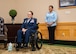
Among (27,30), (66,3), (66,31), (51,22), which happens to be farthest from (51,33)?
(27,30)

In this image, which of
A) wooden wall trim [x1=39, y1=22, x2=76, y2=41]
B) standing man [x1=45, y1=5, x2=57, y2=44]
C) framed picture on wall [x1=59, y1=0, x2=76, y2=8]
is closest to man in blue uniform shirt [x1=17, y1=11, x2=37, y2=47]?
standing man [x1=45, y1=5, x2=57, y2=44]

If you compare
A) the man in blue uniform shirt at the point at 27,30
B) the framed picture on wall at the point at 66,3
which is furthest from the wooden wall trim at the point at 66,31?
the man in blue uniform shirt at the point at 27,30

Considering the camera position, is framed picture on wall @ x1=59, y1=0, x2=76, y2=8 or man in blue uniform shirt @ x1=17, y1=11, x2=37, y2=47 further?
framed picture on wall @ x1=59, y1=0, x2=76, y2=8

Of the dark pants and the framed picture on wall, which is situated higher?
the framed picture on wall

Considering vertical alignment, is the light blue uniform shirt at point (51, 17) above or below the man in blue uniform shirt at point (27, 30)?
above

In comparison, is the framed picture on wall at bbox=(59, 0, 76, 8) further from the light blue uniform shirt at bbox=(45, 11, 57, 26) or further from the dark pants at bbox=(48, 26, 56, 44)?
the dark pants at bbox=(48, 26, 56, 44)

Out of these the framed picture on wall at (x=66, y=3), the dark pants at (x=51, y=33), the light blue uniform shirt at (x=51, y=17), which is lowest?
the dark pants at (x=51, y=33)

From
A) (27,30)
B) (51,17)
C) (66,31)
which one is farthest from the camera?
(51,17)

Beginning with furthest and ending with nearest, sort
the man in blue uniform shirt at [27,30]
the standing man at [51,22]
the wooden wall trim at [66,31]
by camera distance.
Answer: the standing man at [51,22] < the wooden wall trim at [66,31] < the man in blue uniform shirt at [27,30]

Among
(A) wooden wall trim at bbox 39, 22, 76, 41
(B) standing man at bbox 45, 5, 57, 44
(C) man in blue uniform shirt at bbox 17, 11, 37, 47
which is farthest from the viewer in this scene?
(B) standing man at bbox 45, 5, 57, 44

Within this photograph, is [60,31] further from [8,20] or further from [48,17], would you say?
[8,20]

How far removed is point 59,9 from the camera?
265 inches

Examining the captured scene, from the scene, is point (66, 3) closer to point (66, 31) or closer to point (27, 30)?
point (66, 31)

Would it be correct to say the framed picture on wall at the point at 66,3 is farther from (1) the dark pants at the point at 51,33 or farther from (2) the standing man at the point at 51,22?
(1) the dark pants at the point at 51,33
